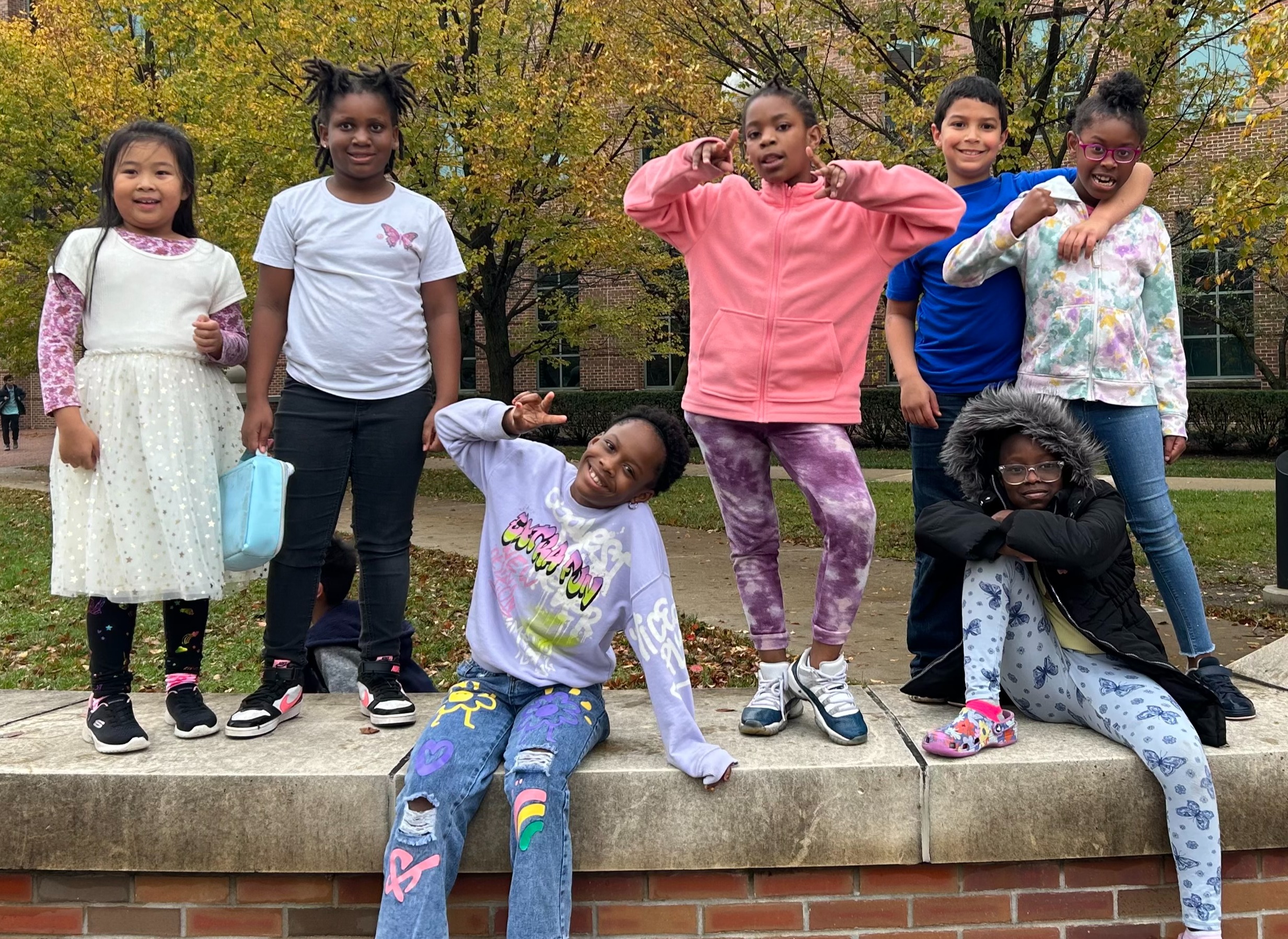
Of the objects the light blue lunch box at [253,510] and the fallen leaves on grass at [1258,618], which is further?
the fallen leaves on grass at [1258,618]

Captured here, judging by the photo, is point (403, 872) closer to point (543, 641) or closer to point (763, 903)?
point (543, 641)

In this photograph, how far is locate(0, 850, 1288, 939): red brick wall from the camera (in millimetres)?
2602

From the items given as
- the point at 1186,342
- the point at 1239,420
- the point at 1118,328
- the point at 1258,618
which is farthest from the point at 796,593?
the point at 1186,342

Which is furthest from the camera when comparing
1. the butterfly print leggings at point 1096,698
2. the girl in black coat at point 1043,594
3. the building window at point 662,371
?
the building window at point 662,371

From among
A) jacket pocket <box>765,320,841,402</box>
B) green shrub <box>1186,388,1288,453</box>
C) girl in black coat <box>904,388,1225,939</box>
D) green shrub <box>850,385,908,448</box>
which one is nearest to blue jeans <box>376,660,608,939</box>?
girl in black coat <box>904,388,1225,939</box>

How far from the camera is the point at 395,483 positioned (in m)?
3.21

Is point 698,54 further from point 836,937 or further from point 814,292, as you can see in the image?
point 836,937

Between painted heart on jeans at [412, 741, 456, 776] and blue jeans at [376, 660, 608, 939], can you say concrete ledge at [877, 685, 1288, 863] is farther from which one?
painted heart on jeans at [412, 741, 456, 776]

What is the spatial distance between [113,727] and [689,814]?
1.59 m

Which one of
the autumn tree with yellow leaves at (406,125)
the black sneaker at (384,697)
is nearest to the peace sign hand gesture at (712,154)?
the black sneaker at (384,697)

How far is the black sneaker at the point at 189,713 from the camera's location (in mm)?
2951

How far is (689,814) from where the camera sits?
2.55m

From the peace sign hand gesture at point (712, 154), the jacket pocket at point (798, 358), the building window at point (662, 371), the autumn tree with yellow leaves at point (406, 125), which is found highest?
the autumn tree with yellow leaves at point (406, 125)

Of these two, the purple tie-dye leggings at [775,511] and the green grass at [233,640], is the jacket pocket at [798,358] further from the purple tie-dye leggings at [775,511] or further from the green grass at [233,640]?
the green grass at [233,640]
